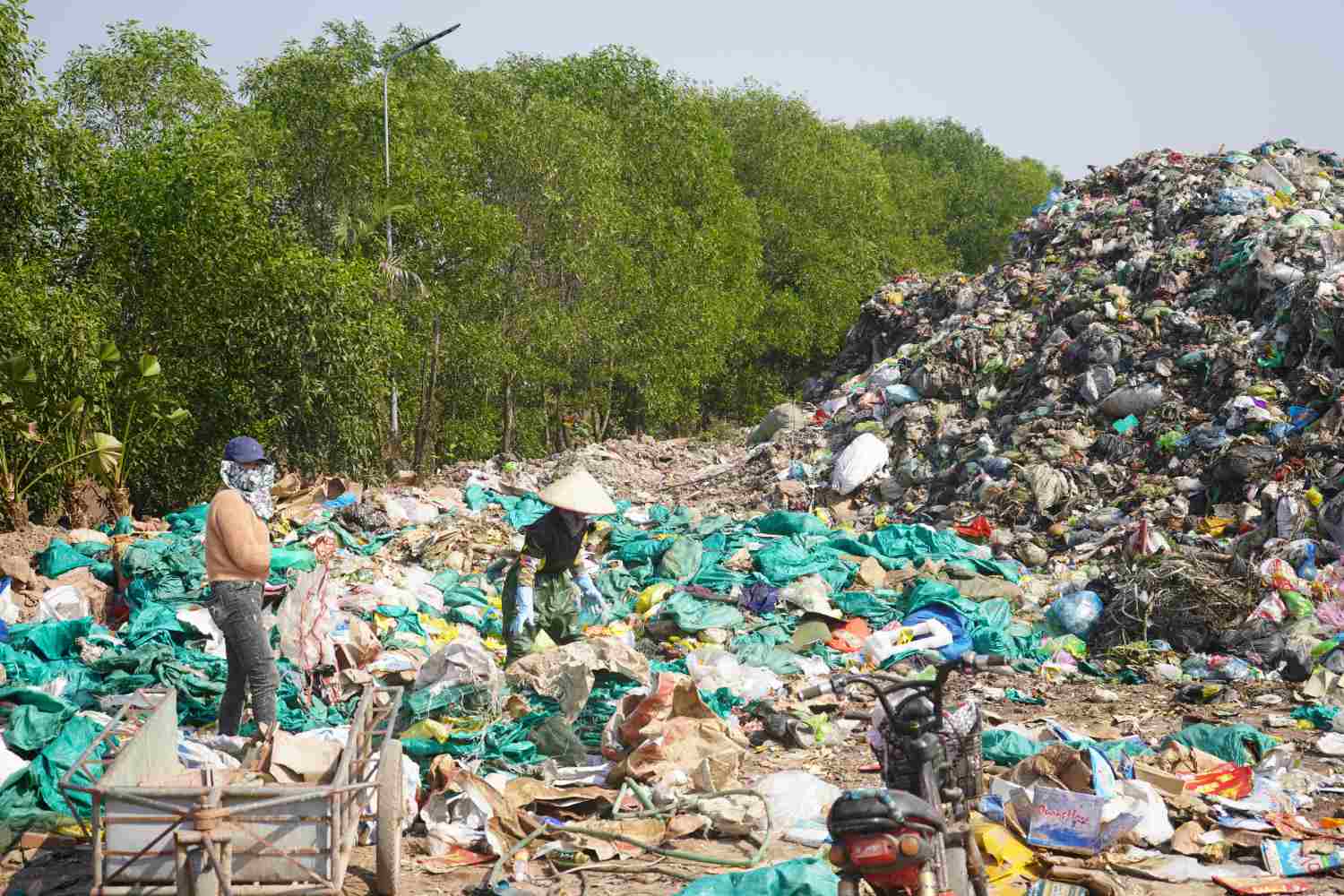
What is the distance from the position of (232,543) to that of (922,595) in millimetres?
5260

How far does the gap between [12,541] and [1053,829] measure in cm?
832

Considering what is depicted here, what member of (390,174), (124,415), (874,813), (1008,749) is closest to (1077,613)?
(1008,749)

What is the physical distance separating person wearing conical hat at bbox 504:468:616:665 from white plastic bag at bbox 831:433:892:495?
7188 millimetres

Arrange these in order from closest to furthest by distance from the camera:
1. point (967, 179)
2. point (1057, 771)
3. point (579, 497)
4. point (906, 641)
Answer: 1. point (1057, 771)
2. point (579, 497)
3. point (906, 641)
4. point (967, 179)

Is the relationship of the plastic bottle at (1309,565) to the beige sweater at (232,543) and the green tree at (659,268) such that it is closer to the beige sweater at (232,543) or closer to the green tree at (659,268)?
the beige sweater at (232,543)

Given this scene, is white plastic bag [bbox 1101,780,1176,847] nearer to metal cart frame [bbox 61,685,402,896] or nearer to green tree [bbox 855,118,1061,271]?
metal cart frame [bbox 61,685,402,896]

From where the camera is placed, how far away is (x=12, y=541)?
9508mm

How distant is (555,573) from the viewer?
A: 6602 millimetres

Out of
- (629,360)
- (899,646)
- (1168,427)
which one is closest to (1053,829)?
(899,646)

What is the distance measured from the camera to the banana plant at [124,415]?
446 inches

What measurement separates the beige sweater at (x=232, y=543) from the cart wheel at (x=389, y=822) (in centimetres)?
126

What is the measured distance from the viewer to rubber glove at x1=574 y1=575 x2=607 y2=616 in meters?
6.62

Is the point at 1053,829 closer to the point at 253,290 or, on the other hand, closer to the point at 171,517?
the point at 171,517

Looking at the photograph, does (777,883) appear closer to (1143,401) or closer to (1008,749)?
(1008,749)
